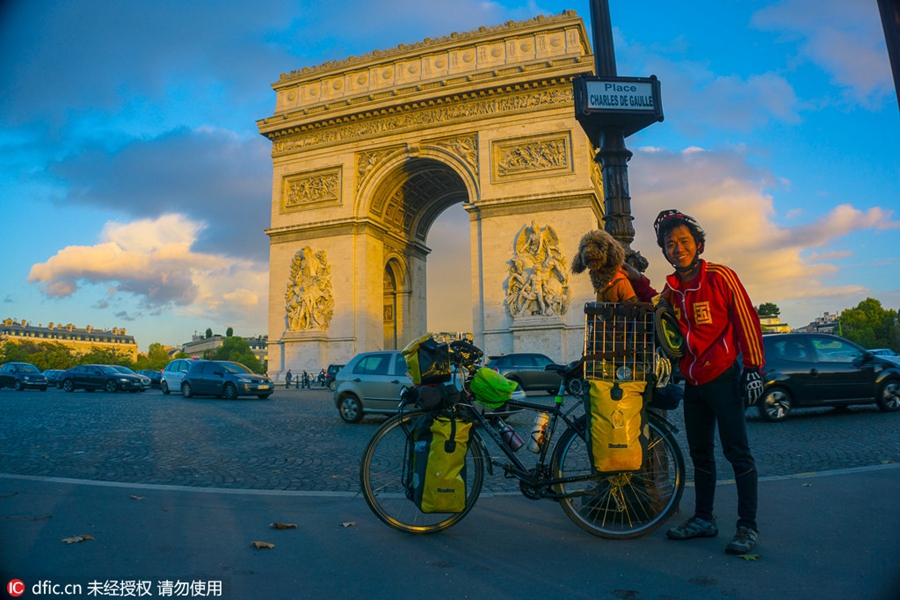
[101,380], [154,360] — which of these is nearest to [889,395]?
[101,380]

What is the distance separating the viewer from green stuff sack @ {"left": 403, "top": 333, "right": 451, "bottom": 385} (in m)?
3.27

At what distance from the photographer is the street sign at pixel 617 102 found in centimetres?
469

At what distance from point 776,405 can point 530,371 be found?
782 centimetres

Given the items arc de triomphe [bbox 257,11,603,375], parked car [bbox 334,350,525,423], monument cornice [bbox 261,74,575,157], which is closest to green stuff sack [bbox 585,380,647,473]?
parked car [bbox 334,350,525,423]

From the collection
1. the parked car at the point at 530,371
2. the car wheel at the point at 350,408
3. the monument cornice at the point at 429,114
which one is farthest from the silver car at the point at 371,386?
the monument cornice at the point at 429,114

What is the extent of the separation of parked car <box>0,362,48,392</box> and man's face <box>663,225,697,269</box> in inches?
1222

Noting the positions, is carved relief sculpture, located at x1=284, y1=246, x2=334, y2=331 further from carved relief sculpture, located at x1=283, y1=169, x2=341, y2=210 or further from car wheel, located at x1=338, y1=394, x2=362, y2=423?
car wheel, located at x1=338, y1=394, x2=362, y2=423

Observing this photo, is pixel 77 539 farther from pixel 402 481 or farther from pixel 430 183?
pixel 430 183

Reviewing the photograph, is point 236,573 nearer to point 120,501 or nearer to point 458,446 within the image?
point 458,446

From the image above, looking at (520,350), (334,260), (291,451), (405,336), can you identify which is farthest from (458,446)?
(405,336)

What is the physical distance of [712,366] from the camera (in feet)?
10.2

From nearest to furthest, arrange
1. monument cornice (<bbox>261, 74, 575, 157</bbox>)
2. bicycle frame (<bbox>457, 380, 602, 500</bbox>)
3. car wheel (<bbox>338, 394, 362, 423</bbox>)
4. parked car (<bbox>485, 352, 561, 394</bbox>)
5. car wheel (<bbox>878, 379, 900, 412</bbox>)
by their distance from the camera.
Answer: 1. bicycle frame (<bbox>457, 380, 602, 500</bbox>)
2. car wheel (<bbox>878, 379, 900, 412</bbox>)
3. car wheel (<bbox>338, 394, 362, 423</bbox>)
4. parked car (<bbox>485, 352, 561, 394</bbox>)
5. monument cornice (<bbox>261, 74, 575, 157</bbox>)

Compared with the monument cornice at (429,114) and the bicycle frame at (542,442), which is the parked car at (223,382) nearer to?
the monument cornice at (429,114)

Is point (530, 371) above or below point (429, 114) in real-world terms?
below
